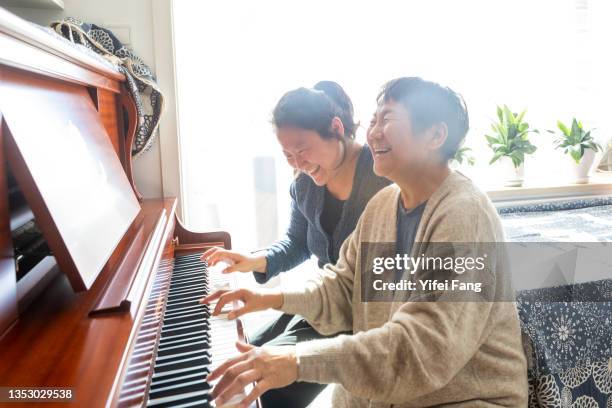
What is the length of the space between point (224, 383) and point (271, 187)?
1651mm

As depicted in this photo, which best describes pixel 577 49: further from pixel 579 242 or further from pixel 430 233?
pixel 430 233

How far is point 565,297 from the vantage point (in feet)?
4.76

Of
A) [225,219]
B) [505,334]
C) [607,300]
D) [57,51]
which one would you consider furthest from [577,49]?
[57,51]

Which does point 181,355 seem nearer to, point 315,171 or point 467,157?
point 315,171

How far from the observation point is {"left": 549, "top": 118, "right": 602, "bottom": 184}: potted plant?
105 inches

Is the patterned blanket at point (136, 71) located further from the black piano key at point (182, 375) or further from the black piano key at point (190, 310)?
the black piano key at point (182, 375)

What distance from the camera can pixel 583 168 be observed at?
2711 millimetres

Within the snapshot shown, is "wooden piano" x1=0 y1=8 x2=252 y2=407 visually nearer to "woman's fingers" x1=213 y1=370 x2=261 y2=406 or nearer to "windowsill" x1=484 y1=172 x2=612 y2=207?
"woman's fingers" x1=213 y1=370 x2=261 y2=406

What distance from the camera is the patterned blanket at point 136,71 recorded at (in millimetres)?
1679

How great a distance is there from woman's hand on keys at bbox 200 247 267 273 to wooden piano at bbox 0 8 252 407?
8.8 inches

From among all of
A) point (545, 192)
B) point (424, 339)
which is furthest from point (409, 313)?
point (545, 192)

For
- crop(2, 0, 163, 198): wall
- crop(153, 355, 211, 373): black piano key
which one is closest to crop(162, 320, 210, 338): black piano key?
crop(153, 355, 211, 373): black piano key

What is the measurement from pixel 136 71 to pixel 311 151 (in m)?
0.80

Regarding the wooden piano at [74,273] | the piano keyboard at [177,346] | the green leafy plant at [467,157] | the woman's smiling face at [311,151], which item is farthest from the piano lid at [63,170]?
the green leafy plant at [467,157]
